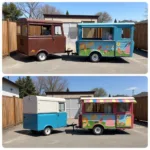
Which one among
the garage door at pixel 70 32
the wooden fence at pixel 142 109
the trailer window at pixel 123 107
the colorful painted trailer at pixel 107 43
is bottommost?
the wooden fence at pixel 142 109

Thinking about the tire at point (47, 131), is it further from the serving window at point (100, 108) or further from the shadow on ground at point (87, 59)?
the shadow on ground at point (87, 59)

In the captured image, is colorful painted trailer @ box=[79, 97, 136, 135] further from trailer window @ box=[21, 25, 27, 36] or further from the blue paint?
trailer window @ box=[21, 25, 27, 36]

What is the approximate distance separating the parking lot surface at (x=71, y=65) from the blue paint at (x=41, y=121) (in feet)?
7.15

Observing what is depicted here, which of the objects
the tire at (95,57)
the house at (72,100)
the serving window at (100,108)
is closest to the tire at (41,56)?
the tire at (95,57)

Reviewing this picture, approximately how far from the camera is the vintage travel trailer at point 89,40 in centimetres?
1166

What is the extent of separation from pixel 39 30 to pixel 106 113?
17.0ft

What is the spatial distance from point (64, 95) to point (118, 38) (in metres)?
12.4

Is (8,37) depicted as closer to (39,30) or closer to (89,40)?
(39,30)

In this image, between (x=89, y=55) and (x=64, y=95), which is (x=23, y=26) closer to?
(x=89, y=55)

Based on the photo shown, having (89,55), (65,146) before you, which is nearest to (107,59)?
(89,55)

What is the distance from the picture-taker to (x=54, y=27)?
12.1 m

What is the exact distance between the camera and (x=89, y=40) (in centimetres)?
1189

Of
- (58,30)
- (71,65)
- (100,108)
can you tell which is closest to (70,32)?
(58,30)

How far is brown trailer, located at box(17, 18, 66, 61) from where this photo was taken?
1141 cm
